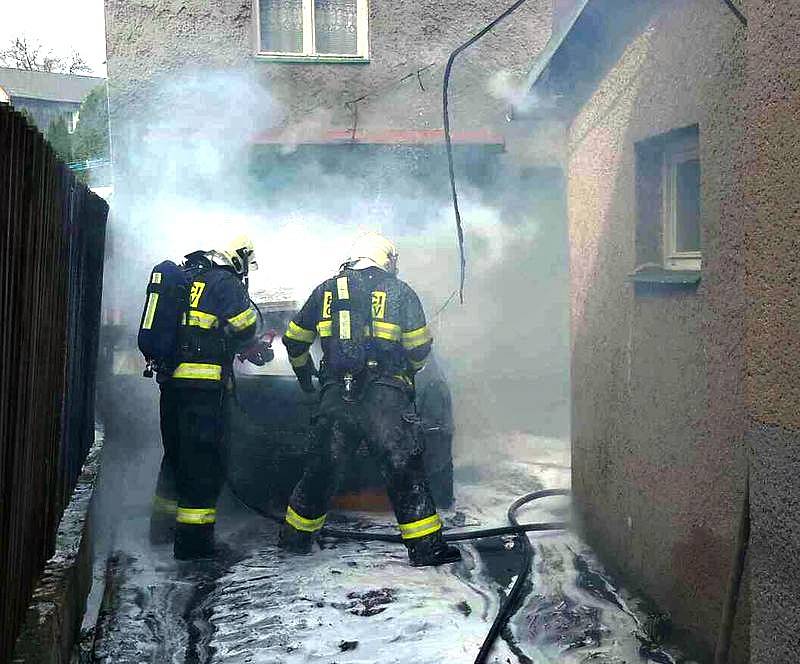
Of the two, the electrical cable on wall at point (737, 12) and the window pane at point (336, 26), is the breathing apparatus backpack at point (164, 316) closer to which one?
the electrical cable on wall at point (737, 12)

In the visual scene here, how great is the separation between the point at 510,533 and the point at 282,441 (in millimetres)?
1667

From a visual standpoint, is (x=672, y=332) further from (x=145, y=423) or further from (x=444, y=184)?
(x=444, y=184)

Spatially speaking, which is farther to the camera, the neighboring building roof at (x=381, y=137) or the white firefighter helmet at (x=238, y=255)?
the neighboring building roof at (x=381, y=137)

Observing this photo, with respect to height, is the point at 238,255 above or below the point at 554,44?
below

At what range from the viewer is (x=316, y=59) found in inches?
389

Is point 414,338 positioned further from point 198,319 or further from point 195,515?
point 195,515

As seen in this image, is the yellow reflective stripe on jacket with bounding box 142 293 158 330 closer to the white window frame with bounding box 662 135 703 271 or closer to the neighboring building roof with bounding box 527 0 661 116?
the neighboring building roof with bounding box 527 0 661 116

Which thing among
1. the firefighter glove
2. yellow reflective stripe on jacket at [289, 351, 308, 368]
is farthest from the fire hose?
yellow reflective stripe on jacket at [289, 351, 308, 368]

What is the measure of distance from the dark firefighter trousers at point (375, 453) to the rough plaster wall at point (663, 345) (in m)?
1.15

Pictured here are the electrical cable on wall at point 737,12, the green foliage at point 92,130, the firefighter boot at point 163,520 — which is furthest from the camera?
the green foliage at point 92,130

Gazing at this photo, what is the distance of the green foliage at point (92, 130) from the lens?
25.6 meters

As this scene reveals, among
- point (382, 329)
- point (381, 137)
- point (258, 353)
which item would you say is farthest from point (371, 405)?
point (381, 137)

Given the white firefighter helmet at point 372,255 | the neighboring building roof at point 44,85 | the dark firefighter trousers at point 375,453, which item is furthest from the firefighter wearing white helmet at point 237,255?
the neighboring building roof at point 44,85

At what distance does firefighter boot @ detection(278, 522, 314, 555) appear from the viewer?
228 inches
